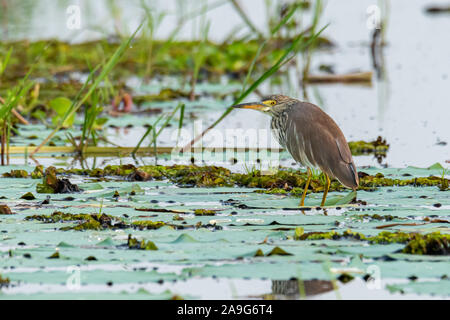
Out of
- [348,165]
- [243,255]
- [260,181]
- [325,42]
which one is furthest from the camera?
[325,42]

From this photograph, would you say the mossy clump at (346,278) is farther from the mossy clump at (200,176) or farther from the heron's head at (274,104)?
the heron's head at (274,104)

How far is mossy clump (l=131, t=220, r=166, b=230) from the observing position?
17.7 ft

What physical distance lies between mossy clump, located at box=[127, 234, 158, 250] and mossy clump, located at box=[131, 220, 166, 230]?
15.4 inches

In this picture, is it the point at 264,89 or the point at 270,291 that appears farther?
the point at 264,89

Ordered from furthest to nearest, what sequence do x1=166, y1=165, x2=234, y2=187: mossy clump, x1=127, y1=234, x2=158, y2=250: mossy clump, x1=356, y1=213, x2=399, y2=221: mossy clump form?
x1=166, y1=165, x2=234, y2=187: mossy clump, x1=356, y1=213, x2=399, y2=221: mossy clump, x1=127, y1=234, x2=158, y2=250: mossy clump

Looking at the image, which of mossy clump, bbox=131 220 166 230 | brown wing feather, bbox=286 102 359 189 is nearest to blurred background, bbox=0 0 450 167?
brown wing feather, bbox=286 102 359 189

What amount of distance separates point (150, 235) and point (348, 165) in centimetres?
156

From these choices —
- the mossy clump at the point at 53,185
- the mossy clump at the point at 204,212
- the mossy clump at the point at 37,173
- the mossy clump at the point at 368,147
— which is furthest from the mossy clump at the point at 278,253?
the mossy clump at the point at 368,147

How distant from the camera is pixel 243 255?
186 inches

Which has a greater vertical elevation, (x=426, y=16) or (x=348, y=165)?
(x=426, y=16)

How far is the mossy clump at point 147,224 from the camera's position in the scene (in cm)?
541

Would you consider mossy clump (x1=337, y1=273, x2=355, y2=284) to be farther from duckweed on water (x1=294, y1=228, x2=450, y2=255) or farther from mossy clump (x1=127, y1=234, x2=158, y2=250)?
mossy clump (x1=127, y1=234, x2=158, y2=250)
